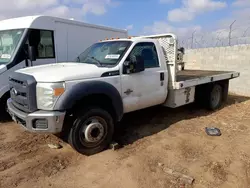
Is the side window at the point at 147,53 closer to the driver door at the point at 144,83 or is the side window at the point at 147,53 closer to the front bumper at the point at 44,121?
the driver door at the point at 144,83

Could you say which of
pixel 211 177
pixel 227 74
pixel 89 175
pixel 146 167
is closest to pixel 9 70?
pixel 89 175

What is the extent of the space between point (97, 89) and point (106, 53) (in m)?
1.16

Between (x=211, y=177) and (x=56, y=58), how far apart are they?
18.4 ft

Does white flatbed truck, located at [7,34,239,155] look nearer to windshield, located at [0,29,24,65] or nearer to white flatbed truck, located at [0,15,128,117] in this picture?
white flatbed truck, located at [0,15,128,117]

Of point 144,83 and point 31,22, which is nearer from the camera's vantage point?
point 144,83

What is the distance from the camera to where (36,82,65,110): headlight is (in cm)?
353

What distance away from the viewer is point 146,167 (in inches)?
142

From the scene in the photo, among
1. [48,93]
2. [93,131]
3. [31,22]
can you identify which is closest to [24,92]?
[48,93]

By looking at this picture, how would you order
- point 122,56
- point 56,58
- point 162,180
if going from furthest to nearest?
point 56,58 → point 122,56 → point 162,180

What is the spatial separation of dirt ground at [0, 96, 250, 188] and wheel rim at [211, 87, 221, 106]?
1279mm

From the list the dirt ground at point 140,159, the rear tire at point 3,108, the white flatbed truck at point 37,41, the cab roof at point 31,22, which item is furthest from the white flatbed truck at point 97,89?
the cab roof at point 31,22

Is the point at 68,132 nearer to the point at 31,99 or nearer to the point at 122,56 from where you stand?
the point at 31,99

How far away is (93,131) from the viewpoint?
405cm

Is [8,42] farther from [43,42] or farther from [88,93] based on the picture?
[88,93]
